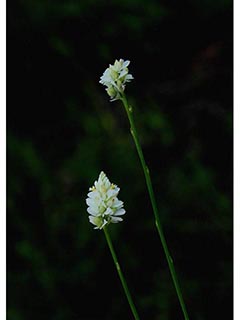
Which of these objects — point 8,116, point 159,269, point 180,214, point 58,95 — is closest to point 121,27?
point 58,95

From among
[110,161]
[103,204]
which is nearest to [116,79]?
[103,204]

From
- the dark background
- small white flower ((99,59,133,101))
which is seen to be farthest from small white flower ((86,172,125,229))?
the dark background

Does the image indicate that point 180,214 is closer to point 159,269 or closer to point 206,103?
point 159,269

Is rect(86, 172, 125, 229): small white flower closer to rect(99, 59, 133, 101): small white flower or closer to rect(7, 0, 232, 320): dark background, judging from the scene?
rect(99, 59, 133, 101): small white flower

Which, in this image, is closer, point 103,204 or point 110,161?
point 103,204

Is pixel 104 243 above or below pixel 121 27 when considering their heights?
below

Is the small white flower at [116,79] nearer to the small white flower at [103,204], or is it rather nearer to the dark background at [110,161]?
the small white flower at [103,204]

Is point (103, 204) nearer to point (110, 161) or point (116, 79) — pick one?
point (116, 79)

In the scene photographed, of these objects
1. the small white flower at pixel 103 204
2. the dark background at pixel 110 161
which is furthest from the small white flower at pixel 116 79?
the dark background at pixel 110 161
